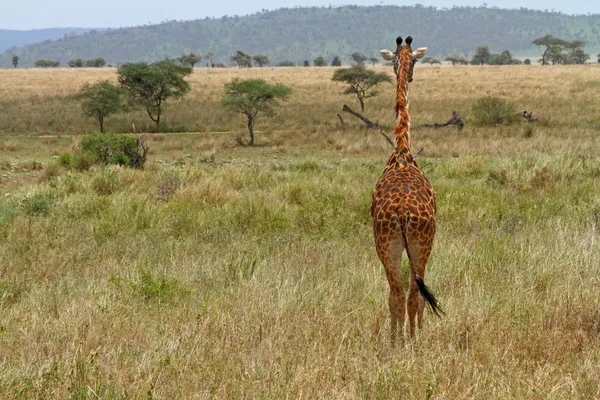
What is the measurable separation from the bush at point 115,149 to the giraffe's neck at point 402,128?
39.1 ft

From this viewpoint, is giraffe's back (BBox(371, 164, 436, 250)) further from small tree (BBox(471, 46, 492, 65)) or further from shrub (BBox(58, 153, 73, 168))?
small tree (BBox(471, 46, 492, 65))

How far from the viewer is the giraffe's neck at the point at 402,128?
157 inches

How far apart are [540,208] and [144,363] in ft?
21.1

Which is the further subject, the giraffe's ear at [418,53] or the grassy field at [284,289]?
the giraffe's ear at [418,53]

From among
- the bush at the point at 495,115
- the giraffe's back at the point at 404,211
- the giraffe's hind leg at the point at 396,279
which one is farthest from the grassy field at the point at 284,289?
the bush at the point at 495,115

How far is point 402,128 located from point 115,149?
A: 12761mm

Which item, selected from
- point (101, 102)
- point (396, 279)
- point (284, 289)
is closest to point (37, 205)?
point (284, 289)

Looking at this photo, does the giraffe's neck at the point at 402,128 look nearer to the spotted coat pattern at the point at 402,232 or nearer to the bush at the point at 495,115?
the spotted coat pattern at the point at 402,232

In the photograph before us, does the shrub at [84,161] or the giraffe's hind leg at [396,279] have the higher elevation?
the giraffe's hind leg at [396,279]

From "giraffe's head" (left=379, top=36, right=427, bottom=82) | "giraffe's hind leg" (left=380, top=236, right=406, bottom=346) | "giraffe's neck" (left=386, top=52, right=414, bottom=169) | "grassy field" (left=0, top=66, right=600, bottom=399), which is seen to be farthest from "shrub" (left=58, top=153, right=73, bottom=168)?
"giraffe's hind leg" (left=380, top=236, right=406, bottom=346)

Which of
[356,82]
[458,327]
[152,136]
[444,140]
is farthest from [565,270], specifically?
[356,82]

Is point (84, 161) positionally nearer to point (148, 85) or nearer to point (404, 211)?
point (404, 211)

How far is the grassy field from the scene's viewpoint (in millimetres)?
2910

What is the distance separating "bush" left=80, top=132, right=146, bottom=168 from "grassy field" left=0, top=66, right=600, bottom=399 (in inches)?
119
